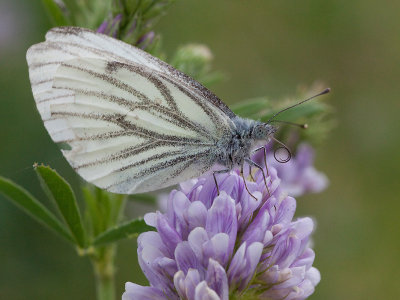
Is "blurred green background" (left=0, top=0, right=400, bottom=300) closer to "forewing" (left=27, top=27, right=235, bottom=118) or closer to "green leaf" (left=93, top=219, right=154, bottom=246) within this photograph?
"forewing" (left=27, top=27, right=235, bottom=118)

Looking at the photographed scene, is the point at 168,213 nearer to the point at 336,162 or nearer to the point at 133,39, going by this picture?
the point at 133,39

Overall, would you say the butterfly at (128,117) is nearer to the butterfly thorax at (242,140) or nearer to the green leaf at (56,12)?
the butterfly thorax at (242,140)

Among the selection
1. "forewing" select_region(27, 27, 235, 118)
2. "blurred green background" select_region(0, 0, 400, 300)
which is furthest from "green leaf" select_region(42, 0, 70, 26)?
"blurred green background" select_region(0, 0, 400, 300)

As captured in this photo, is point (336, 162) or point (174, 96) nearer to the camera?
point (174, 96)

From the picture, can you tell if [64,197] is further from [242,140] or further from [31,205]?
[242,140]

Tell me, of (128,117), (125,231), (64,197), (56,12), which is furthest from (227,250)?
(56,12)

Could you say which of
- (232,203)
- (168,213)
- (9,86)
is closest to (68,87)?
(168,213)
